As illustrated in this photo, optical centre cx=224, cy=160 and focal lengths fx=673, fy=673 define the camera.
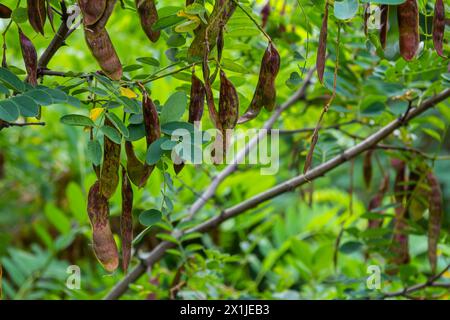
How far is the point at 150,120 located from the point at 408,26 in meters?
0.27

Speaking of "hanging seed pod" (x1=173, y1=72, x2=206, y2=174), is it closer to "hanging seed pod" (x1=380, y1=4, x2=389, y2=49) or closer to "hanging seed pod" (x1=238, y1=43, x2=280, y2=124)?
"hanging seed pod" (x1=238, y1=43, x2=280, y2=124)

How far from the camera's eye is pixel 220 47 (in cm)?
68

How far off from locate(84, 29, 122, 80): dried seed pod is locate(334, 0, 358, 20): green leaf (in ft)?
0.73

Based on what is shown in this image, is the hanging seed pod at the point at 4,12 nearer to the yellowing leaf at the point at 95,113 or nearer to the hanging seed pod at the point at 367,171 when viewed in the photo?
the yellowing leaf at the point at 95,113

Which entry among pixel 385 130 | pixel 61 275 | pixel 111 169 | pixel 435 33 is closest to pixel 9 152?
pixel 61 275

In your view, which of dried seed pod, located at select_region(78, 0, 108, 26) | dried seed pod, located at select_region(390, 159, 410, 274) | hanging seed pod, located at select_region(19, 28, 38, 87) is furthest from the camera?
dried seed pod, located at select_region(390, 159, 410, 274)

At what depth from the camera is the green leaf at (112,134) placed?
68cm

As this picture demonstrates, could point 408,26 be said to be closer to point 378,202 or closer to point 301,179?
point 301,179

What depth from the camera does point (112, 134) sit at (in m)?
0.68

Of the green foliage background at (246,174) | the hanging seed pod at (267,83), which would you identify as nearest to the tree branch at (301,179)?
the green foliage background at (246,174)

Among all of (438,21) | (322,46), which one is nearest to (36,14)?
(322,46)

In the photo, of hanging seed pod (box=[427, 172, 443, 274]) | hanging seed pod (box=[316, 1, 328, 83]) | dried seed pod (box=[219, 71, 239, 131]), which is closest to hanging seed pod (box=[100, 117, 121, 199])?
dried seed pod (box=[219, 71, 239, 131])

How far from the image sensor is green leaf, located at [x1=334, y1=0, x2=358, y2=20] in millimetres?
637

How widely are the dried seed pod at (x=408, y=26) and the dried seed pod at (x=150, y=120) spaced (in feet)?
0.85
